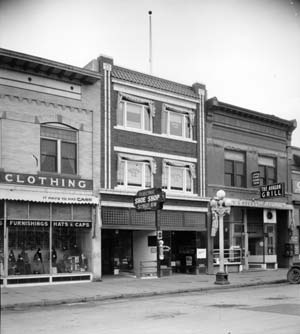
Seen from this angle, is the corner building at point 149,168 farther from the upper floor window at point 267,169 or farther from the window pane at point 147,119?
the upper floor window at point 267,169

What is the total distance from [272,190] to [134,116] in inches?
356

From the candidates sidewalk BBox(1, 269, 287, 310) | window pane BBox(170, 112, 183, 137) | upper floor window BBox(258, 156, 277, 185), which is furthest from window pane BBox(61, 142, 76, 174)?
upper floor window BBox(258, 156, 277, 185)

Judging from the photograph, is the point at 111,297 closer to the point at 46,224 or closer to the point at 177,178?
the point at 46,224

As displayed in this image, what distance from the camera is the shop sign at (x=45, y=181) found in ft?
64.9

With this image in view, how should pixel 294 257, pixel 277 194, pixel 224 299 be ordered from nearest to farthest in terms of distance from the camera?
1. pixel 224 299
2. pixel 277 194
3. pixel 294 257

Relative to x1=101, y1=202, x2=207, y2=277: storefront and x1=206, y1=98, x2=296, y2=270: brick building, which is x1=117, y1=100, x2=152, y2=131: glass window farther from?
x1=206, y1=98, x2=296, y2=270: brick building

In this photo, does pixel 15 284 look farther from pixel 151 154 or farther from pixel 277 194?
pixel 277 194

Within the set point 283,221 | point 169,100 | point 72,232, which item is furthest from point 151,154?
Result: point 283,221

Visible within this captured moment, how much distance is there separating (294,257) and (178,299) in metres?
16.5

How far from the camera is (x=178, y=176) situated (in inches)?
1021

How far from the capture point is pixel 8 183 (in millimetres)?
19719

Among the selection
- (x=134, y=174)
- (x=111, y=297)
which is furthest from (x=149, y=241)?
(x=111, y=297)

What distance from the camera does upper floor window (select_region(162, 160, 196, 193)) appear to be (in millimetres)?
25328

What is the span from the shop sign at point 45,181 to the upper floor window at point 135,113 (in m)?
3.58
